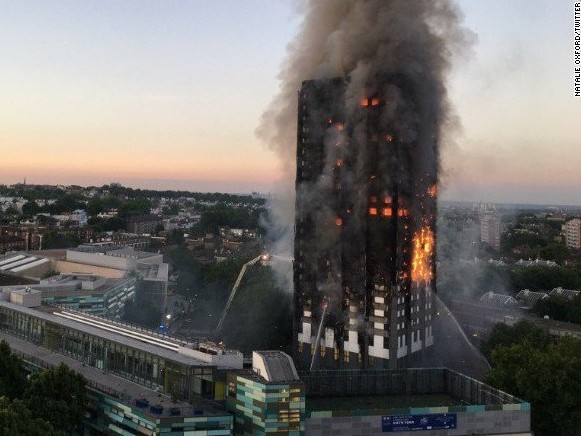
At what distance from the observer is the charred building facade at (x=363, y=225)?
51000mm

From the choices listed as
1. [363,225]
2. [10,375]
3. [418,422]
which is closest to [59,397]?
[10,375]

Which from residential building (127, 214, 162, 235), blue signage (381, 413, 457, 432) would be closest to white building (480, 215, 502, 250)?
residential building (127, 214, 162, 235)

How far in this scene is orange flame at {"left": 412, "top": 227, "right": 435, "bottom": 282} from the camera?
5294cm

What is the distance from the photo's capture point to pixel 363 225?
5200cm

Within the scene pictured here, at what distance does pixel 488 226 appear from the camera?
185m

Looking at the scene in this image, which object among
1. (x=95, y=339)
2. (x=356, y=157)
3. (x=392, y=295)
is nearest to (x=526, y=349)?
(x=392, y=295)

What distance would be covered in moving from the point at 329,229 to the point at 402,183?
6600 mm

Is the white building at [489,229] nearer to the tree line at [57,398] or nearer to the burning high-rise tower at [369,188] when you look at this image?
the burning high-rise tower at [369,188]

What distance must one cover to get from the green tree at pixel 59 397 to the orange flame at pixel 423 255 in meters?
27.2

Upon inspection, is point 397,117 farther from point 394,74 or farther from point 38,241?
point 38,241

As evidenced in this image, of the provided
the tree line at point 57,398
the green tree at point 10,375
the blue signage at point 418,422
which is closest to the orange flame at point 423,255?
the blue signage at point 418,422

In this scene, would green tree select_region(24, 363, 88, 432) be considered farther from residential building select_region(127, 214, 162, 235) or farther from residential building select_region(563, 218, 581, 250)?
residential building select_region(563, 218, 581, 250)

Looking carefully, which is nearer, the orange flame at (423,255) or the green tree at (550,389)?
the green tree at (550,389)

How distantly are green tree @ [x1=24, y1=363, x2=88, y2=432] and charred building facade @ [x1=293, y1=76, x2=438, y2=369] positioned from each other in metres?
22.7
